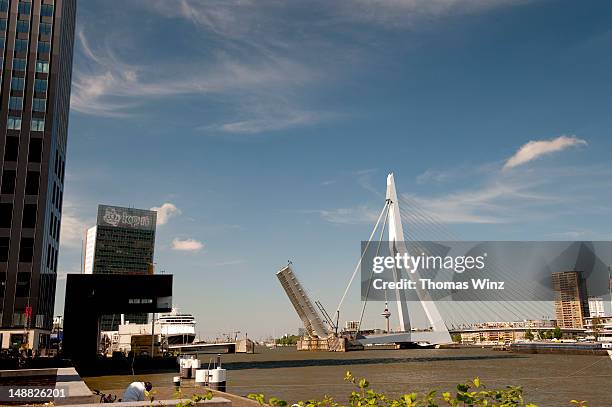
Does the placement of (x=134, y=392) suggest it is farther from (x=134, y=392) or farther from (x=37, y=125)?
(x=37, y=125)

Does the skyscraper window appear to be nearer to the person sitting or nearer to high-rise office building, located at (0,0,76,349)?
high-rise office building, located at (0,0,76,349)

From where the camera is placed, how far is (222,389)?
99.0ft

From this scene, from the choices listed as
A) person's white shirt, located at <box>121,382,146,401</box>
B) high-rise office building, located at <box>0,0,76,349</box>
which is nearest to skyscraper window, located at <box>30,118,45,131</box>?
high-rise office building, located at <box>0,0,76,349</box>

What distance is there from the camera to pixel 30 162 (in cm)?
6259

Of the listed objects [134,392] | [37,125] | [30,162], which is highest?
[37,125]

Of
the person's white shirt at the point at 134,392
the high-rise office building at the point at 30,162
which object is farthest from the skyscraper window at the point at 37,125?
the person's white shirt at the point at 134,392

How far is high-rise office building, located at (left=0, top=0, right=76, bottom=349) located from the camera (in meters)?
58.5

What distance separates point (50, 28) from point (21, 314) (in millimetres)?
33541

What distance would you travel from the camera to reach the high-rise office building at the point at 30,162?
5847cm

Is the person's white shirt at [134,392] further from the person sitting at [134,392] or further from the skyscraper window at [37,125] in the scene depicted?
the skyscraper window at [37,125]

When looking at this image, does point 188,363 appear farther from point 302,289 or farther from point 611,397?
point 302,289

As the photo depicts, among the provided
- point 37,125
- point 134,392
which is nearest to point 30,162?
point 37,125

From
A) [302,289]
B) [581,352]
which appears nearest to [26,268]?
[302,289]

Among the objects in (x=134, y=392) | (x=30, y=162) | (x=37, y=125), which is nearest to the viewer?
(x=134, y=392)
